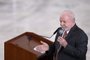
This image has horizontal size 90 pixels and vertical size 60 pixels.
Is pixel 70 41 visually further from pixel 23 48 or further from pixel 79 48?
pixel 23 48

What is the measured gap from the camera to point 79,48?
273 centimetres

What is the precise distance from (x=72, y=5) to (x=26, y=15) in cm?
82

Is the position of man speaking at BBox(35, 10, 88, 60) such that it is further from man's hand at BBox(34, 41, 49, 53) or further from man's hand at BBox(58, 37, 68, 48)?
man's hand at BBox(34, 41, 49, 53)

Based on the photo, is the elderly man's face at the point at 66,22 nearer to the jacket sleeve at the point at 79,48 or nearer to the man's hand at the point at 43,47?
the jacket sleeve at the point at 79,48

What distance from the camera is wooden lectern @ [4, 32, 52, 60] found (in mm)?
3227

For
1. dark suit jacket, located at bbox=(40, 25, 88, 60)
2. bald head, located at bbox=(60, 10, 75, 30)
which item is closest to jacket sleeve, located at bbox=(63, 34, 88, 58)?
dark suit jacket, located at bbox=(40, 25, 88, 60)

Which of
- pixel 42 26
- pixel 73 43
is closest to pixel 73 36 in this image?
pixel 73 43

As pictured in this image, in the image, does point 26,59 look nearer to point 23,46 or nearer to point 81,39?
point 23,46

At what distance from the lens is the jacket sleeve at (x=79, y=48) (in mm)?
2721

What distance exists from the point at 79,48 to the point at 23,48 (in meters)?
0.71

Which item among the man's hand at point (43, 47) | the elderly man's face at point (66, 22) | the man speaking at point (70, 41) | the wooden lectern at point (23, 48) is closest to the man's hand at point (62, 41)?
the man speaking at point (70, 41)

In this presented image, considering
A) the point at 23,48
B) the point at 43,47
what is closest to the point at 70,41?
the point at 43,47

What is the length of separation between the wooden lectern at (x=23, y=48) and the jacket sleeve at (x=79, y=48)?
0.54 m

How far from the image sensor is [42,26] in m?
5.12
